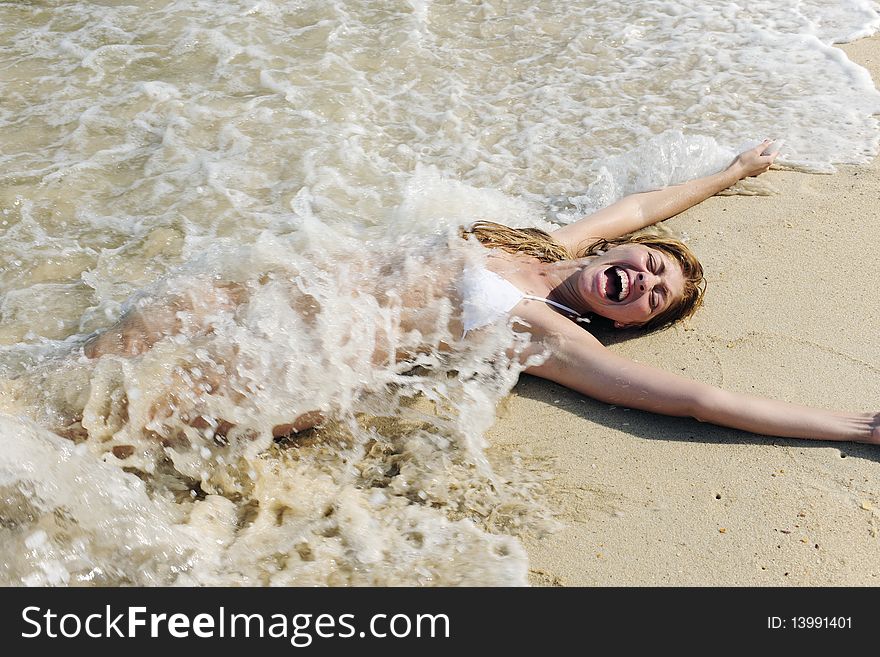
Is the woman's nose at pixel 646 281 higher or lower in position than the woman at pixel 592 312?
higher

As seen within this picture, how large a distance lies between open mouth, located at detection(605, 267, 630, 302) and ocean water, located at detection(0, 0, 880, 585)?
0.51 meters

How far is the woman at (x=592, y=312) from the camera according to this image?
3316 mm

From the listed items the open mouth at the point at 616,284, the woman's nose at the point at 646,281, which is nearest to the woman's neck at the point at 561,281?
the open mouth at the point at 616,284

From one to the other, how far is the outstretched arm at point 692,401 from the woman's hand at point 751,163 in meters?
1.79

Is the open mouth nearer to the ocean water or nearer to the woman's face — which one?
the woman's face

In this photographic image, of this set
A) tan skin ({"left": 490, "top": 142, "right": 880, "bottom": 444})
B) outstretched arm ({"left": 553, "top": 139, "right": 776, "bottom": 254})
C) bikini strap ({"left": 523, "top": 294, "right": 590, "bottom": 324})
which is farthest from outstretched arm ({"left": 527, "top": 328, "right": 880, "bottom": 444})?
outstretched arm ({"left": 553, "top": 139, "right": 776, "bottom": 254})

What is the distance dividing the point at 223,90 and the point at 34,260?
1.82m

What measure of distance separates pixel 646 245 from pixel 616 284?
30 centimetres

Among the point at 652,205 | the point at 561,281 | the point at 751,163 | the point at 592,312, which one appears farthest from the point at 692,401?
the point at 751,163

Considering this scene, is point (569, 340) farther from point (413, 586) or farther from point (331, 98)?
point (331, 98)

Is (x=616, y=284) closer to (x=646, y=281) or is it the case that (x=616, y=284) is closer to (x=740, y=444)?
(x=646, y=281)

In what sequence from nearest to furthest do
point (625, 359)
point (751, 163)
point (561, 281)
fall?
point (625, 359)
point (561, 281)
point (751, 163)

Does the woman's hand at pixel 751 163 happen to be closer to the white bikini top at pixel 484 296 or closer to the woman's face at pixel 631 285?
the woman's face at pixel 631 285

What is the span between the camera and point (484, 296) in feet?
11.9
